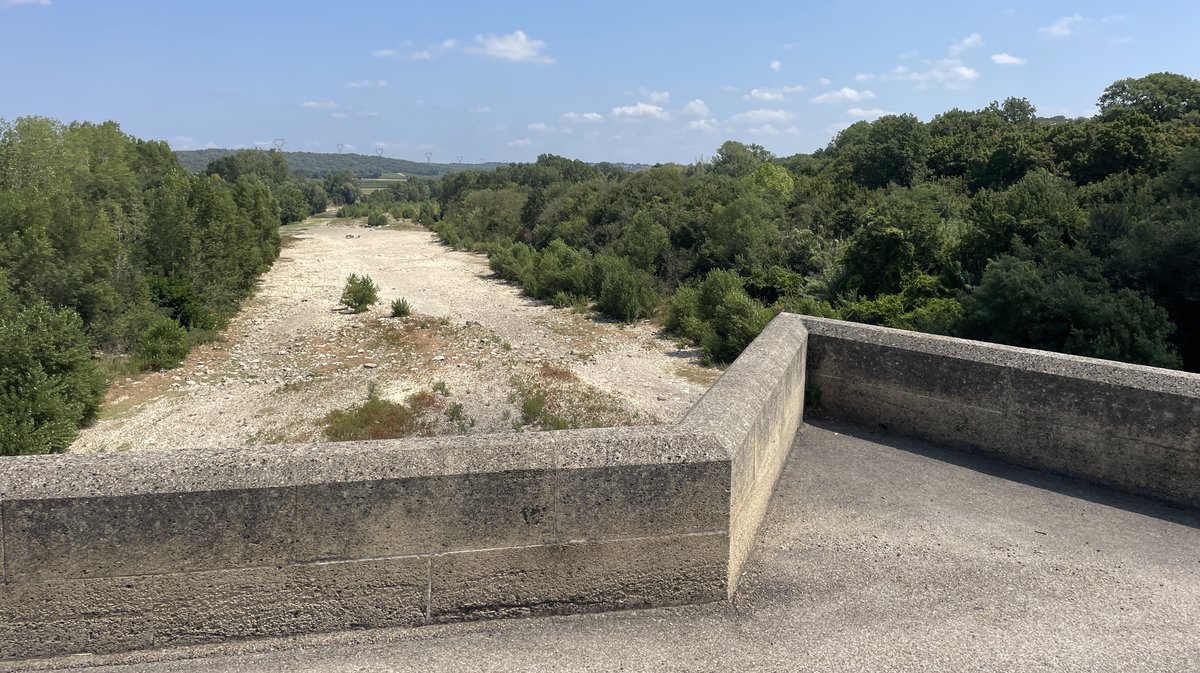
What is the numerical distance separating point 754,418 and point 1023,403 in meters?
2.30

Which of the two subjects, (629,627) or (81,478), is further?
(629,627)

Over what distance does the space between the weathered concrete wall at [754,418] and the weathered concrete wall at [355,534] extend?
87 millimetres

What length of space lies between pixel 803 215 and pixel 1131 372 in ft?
77.3

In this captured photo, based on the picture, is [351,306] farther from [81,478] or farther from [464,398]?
[81,478]

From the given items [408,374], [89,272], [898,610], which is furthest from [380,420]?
[898,610]

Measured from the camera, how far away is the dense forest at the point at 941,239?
337 inches

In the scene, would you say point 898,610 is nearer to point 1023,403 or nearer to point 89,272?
point 1023,403

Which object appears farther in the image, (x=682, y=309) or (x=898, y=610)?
(x=682, y=309)

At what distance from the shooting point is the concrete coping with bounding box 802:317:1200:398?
13.8ft

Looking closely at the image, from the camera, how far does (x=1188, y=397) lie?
160 inches

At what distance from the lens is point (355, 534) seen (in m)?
2.82

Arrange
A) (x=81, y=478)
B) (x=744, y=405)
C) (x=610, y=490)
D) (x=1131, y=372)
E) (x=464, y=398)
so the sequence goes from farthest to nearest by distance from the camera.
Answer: (x=464, y=398)
(x=1131, y=372)
(x=744, y=405)
(x=610, y=490)
(x=81, y=478)

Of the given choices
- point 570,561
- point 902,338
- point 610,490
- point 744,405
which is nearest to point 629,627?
point 570,561

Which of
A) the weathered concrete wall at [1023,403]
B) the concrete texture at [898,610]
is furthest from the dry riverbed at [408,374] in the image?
the concrete texture at [898,610]
